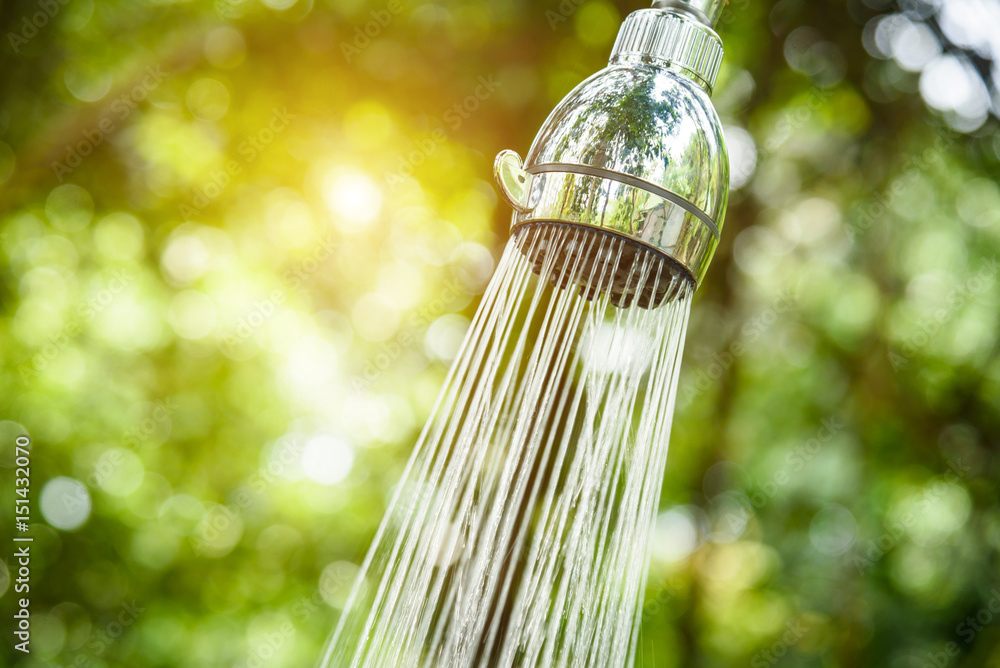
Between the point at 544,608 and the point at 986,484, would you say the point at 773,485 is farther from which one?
the point at 544,608

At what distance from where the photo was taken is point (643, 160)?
53 centimetres

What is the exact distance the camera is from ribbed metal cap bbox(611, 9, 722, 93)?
558mm

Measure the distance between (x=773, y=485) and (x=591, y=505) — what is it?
104 inches

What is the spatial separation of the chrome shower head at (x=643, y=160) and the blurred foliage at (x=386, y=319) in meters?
1.29

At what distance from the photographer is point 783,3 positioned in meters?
2.18

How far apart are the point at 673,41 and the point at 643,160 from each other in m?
0.10

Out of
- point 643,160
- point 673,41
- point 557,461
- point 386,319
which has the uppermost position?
point 386,319

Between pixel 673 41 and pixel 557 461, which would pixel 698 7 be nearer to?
pixel 673 41

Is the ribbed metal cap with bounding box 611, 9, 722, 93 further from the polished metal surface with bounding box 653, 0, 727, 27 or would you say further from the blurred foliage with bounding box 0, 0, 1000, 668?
the blurred foliage with bounding box 0, 0, 1000, 668

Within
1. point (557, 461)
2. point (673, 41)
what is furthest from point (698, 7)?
point (557, 461)

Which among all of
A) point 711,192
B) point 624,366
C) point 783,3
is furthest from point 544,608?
point 783,3

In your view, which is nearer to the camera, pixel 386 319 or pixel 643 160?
pixel 643 160

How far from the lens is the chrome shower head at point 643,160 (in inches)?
20.5

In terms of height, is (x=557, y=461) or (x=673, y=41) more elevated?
(x=673, y=41)
